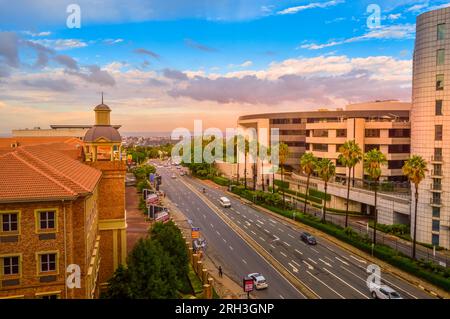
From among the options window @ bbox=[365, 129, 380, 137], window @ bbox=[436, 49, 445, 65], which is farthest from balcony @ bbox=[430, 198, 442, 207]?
window @ bbox=[365, 129, 380, 137]

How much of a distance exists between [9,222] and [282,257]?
33.3m

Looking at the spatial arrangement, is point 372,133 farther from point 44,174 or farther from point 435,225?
point 44,174

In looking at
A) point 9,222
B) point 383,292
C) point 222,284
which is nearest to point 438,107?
point 383,292

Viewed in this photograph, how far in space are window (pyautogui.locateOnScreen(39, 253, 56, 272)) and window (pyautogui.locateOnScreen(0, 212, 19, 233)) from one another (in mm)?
2323

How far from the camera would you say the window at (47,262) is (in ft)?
75.2

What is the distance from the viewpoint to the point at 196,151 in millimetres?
148375

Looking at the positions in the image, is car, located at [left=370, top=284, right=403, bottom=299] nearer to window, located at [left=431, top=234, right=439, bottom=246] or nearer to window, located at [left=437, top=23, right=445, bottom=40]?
window, located at [left=431, top=234, right=439, bottom=246]

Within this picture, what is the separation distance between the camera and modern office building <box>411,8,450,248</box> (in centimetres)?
4944

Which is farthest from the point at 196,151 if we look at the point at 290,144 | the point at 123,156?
the point at 123,156

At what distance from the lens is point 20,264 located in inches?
885

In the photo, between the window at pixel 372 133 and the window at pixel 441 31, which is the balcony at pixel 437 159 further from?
the window at pixel 372 133

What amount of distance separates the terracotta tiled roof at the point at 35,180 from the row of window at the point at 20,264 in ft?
12.2

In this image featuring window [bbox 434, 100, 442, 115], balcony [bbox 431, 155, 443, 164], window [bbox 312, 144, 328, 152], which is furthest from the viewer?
window [bbox 312, 144, 328, 152]

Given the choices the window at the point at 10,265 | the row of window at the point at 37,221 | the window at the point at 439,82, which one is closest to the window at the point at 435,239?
the window at the point at 439,82
